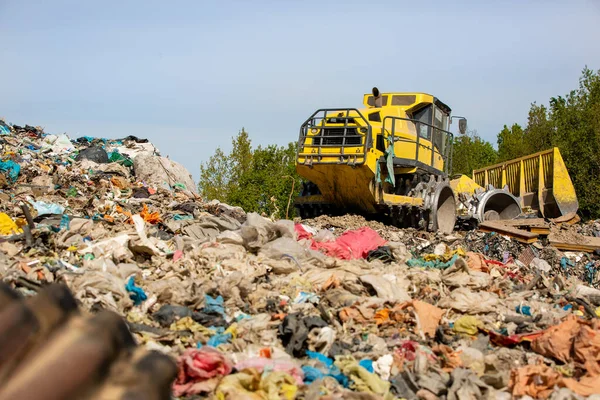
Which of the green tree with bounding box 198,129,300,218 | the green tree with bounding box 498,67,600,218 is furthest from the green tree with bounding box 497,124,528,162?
the green tree with bounding box 198,129,300,218

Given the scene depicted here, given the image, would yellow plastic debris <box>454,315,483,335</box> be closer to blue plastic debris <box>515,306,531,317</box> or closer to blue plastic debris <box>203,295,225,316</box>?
blue plastic debris <box>515,306,531,317</box>

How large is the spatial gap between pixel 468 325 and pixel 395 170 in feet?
21.4

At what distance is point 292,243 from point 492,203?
24.6 ft

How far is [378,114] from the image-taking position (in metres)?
12.1

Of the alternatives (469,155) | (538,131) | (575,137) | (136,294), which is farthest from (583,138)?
(136,294)

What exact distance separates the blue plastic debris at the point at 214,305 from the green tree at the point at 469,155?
27.9 m

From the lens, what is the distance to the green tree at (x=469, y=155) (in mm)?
A: 33812

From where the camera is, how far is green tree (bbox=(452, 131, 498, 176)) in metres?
33.8

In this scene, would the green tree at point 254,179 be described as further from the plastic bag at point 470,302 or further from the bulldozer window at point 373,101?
the plastic bag at point 470,302

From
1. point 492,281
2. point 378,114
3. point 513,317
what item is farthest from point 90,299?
point 378,114

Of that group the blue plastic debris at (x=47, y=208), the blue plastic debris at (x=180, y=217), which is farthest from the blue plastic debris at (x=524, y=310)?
the blue plastic debris at (x=47, y=208)

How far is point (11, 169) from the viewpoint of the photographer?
12.0 metres

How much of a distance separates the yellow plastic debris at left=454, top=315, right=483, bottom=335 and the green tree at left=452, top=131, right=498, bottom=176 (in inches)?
1078

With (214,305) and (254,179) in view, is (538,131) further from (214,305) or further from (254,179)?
(214,305)
